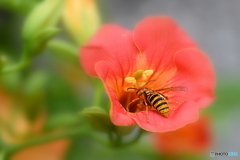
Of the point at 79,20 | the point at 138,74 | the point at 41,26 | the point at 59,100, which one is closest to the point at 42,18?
the point at 41,26

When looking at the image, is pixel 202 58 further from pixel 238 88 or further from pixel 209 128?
pixel 238 88

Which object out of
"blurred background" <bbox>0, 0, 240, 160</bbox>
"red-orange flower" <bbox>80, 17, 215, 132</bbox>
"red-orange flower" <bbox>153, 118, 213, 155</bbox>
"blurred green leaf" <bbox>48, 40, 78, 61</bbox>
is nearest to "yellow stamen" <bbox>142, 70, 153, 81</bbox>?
"red-orange flower" <bbox>80, 17, 215, 132</bbox>

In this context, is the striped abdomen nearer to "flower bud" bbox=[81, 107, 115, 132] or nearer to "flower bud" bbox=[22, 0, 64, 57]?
"flower bud" bbox=[81, 107, 115, 132]

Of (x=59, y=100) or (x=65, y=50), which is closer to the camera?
(x=65, y=50)

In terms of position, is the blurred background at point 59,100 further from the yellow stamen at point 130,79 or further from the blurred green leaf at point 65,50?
the yellow stamen at point 130,79

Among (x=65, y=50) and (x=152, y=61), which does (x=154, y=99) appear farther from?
(x=65, y=50)
